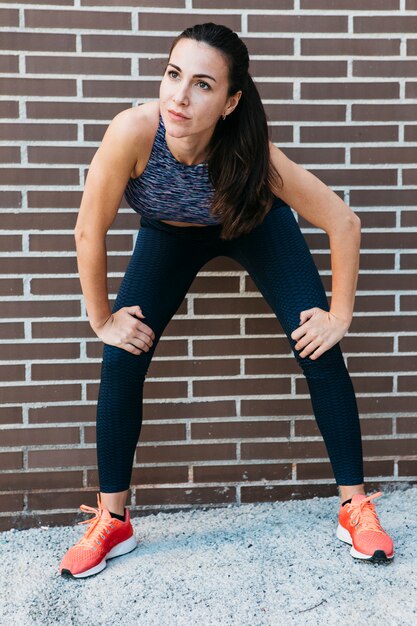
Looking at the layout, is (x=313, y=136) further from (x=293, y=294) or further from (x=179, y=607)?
(x=179, y=607)

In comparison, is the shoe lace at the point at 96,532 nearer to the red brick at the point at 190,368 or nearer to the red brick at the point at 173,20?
the red brick at the point at 190,368

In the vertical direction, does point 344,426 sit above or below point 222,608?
above

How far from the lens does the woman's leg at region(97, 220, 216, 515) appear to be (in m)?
2.30

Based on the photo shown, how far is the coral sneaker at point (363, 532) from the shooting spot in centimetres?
220

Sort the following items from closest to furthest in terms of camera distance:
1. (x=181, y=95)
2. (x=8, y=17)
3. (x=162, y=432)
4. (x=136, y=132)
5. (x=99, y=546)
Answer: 1. (x=181, y=95)
2. (x=136, y=132)
3. (x=99, y=546)
4. (x=8, y=17)
5. (x=162, y=432)

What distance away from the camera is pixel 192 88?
2053 millimetres

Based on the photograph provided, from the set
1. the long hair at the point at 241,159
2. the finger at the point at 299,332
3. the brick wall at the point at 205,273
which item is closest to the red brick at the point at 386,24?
the brick wall at the point at 205,273

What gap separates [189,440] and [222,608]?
0.82m

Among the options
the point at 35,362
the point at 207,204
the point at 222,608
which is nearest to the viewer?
the point at 222,608

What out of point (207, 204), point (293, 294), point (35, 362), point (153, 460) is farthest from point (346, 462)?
point (35, 362)

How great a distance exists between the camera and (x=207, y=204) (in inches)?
87.7

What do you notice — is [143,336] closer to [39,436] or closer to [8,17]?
[39,436]

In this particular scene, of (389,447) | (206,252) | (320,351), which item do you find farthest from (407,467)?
(206,252)

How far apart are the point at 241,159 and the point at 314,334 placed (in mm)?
611
